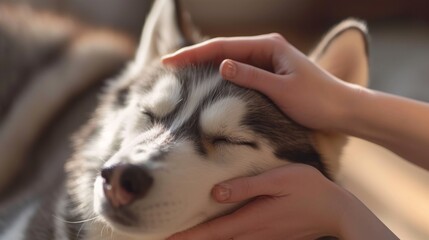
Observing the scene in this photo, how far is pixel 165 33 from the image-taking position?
142cm

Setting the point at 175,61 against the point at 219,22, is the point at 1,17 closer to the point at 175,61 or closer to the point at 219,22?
the point at 175,61

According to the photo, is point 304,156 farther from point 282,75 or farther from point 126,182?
point 126,182

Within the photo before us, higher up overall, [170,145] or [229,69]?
→ [229,69]

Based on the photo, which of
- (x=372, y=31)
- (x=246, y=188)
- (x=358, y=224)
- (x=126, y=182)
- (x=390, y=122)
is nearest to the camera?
(x=126, y=182)

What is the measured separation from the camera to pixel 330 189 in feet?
3.59

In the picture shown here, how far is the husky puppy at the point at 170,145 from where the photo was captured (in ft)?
3.10

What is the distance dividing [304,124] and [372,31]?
2.18 metres

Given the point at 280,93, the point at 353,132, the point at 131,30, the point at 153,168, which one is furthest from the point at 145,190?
the point at 131,30

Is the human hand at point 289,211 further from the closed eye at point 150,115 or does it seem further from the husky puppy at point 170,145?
the closed eye at point 150,115

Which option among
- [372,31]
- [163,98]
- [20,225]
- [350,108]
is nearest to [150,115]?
[163,98]

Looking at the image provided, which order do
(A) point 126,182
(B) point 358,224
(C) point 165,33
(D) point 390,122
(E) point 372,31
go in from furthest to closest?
(E) point 372,31 < (C) point 165,33 < (D) point 390,122 < (B) point 358,224 < (A) point 126,182

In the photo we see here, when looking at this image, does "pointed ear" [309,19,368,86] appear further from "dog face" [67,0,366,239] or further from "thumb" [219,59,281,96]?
"thumb" [219,59,281,96]

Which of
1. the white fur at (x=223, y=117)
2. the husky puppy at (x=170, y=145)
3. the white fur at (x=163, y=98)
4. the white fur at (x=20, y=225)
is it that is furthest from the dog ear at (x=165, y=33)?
the white fur at (x=20, y=225)

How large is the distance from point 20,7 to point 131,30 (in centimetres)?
66
